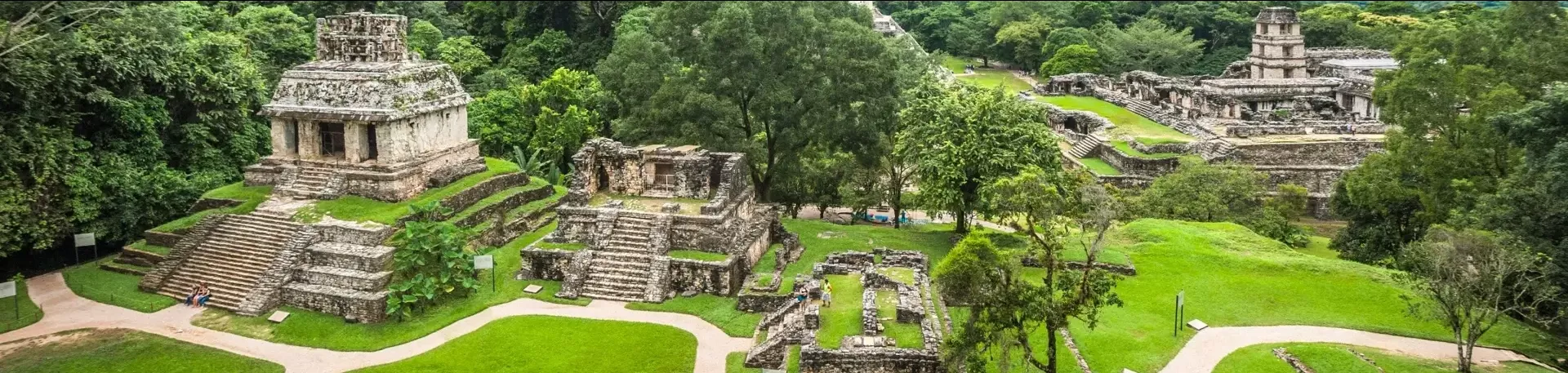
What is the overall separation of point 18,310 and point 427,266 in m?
9.11

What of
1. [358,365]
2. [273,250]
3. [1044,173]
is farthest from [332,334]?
[1044,173]

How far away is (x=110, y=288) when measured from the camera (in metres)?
25.5

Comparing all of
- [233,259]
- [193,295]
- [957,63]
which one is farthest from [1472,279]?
[957,63]

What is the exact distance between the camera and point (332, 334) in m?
22.6

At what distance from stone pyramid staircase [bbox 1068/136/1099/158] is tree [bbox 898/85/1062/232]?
58.0 feet

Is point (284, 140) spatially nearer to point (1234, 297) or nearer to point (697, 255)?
point (697, 255)

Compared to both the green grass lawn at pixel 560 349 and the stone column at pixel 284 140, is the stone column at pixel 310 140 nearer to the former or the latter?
the stone column at pixel 284 140

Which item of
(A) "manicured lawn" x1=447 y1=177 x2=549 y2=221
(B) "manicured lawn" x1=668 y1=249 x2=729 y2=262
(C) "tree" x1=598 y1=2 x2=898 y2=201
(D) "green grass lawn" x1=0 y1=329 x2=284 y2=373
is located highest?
(C) "tree" x1=598 y1=2 x2=898 y2=201

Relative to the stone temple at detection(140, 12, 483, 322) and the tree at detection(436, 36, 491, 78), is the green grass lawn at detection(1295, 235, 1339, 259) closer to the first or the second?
the stone temple at detection(140, 12, 483, 322)

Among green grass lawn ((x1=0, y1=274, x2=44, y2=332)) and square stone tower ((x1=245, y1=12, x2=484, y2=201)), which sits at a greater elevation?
square stone tower ((x1=245, y1=12, x2=484, y2=201))

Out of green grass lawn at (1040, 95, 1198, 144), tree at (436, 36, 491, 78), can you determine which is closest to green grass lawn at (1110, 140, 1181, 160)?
green grass lawn at (1040, 95, 1198, 144)

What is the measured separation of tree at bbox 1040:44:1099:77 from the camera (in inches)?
2657

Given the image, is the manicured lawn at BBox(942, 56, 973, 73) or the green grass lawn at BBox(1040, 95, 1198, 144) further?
the manicured lawn at BBox(942, 56, 973, 73)

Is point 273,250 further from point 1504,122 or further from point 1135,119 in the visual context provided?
point 1135,119
